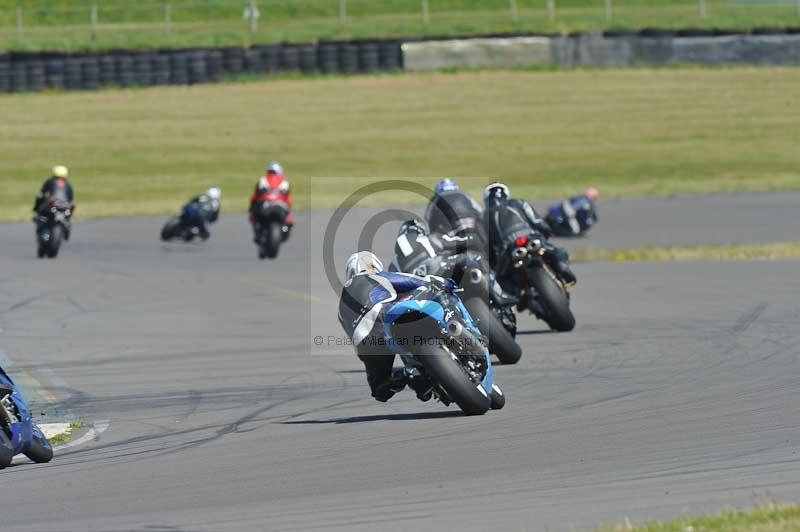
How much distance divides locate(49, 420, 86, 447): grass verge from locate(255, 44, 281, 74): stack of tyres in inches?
1327

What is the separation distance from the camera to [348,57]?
43.3m

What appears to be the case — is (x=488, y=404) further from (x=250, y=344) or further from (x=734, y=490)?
(x=250, y=344)

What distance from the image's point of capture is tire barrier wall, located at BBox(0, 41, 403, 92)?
1650 inches

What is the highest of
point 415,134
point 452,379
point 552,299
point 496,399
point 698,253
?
point 452,379

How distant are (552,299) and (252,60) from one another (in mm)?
30382

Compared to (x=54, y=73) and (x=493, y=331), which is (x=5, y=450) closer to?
(x=493, y=331)

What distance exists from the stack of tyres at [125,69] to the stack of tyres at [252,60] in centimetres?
324

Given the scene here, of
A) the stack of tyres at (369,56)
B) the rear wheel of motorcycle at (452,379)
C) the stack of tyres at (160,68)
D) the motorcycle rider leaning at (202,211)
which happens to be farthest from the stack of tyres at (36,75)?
the rear wheel of motorcycle at (452,379)

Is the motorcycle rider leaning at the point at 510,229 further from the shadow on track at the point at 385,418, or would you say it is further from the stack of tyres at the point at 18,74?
the stack of tyres at the point at 18,74

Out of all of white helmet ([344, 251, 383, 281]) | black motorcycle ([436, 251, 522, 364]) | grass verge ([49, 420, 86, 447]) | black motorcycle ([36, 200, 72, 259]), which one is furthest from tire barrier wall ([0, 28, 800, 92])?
white helmet ([344, 251, 383, 281])

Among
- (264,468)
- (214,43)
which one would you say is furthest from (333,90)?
(264,468)

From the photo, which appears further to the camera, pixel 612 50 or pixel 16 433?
pixel 612 50

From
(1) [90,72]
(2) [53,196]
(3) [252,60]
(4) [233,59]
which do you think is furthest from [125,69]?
(2) [53,196]

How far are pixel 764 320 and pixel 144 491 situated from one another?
851cm
